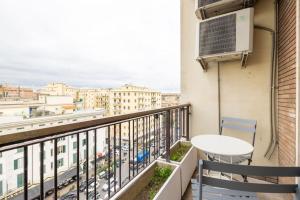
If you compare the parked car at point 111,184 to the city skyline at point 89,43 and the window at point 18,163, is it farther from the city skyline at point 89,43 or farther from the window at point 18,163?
the city skyline at point 89,43

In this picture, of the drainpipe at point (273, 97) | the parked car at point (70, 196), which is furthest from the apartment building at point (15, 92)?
the drainpipe at point (273, 97)

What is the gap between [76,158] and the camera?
1.01m

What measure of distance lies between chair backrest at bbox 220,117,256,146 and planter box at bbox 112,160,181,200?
1.27 metres

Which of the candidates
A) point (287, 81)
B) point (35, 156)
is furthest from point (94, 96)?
point (287, 81)

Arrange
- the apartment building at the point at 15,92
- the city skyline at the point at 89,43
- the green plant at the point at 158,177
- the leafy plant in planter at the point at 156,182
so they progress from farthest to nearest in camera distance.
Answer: the city skyline at the point at 89,43 → the green plant at the point at 158,177 → the leafy plant in planter at the point at 156,182 → the apartment building at the point at 15,92

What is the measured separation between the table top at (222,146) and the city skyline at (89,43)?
4.27ft

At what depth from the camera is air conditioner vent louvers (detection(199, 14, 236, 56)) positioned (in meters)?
2.29

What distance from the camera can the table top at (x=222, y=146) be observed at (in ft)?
5.11

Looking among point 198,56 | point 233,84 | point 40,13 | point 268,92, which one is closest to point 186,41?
point 198,56

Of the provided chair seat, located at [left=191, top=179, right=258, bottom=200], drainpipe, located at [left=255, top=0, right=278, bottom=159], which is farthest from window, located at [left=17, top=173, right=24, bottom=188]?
drainpipe, located at [left=255, top=0, right=278, bottom=159]

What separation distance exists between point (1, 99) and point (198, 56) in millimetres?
2390

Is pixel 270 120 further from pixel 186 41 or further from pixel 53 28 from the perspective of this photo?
pixel 53 28

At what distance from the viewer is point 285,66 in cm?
202

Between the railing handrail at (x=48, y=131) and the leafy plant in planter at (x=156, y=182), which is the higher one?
the railing handrail at (x=48, y=131)
